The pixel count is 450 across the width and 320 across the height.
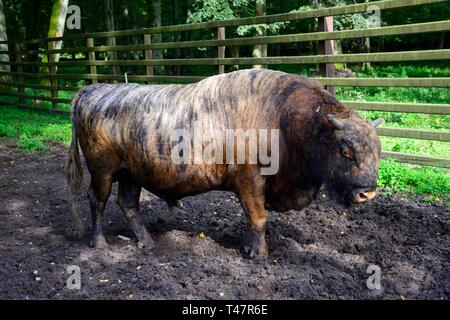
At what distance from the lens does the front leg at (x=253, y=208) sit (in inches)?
152

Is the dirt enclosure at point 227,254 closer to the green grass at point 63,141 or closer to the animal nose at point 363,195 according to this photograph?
the green grass at point 63,141

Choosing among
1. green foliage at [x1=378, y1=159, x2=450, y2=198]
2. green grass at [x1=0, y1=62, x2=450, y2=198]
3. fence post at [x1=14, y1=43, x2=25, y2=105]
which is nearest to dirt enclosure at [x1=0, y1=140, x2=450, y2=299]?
green foliage at [x1=378, y1=159, x2=450, y2=198]

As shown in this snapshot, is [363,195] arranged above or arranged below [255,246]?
above

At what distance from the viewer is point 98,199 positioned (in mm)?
4363

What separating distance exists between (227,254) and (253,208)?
49 cm

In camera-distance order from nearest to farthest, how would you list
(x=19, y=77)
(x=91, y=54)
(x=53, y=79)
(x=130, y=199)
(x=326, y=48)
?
(x=130, y=199) < (x=326, y=48) < (x=91, y=54) < (x=53, y=79) < (x=19, y=77)

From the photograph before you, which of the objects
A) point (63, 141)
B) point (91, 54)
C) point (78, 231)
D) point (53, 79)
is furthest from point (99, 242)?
point (53, 79)

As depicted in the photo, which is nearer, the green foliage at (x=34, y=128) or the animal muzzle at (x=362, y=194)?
the animal muzzle at (x=362, y=194)

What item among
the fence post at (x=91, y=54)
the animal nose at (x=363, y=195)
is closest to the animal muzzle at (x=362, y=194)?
the animal nose at (x=363, y=195)

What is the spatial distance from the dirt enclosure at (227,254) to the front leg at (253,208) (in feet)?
0.34

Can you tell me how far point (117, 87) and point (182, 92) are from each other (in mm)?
699

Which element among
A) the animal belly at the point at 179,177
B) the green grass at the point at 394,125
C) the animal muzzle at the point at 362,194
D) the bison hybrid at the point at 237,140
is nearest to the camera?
the animal muzzle at the point at 362,194

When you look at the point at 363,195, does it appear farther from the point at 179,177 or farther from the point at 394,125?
the point at 394,125
